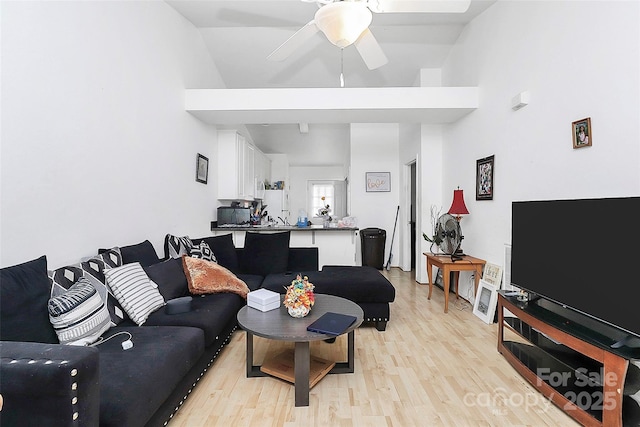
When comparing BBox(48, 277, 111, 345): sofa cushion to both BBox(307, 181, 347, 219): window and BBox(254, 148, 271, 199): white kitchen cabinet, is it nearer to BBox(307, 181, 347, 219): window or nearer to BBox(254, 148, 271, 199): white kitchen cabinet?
BBox(254, 148, 271, 199): white kitchen cabinet

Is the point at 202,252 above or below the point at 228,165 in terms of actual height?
below

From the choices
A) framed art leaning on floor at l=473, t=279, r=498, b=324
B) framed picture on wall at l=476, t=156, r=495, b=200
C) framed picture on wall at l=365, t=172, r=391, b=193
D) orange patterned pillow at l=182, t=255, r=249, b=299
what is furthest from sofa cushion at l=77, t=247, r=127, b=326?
framed picture on wall at l=365, t=172, r=391, b=193

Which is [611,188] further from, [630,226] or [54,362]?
[54,362]

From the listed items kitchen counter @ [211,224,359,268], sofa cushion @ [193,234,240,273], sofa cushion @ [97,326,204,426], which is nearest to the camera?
sofa cushion @ [97,326,204,426]

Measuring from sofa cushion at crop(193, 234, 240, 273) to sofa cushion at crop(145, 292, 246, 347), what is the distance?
34.9 inches

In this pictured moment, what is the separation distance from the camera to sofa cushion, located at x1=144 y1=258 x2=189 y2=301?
7.38 feet

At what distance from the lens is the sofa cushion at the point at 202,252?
3.04 metres

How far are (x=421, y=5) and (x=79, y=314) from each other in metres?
2.66

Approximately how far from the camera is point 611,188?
184cm

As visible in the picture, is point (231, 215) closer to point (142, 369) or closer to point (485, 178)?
point (142, 369)

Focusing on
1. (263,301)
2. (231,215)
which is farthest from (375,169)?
(263,301)

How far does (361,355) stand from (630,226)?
1816 mm

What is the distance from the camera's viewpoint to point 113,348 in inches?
60.7

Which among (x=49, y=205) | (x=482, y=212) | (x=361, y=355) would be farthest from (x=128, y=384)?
(x=482, y=212)
